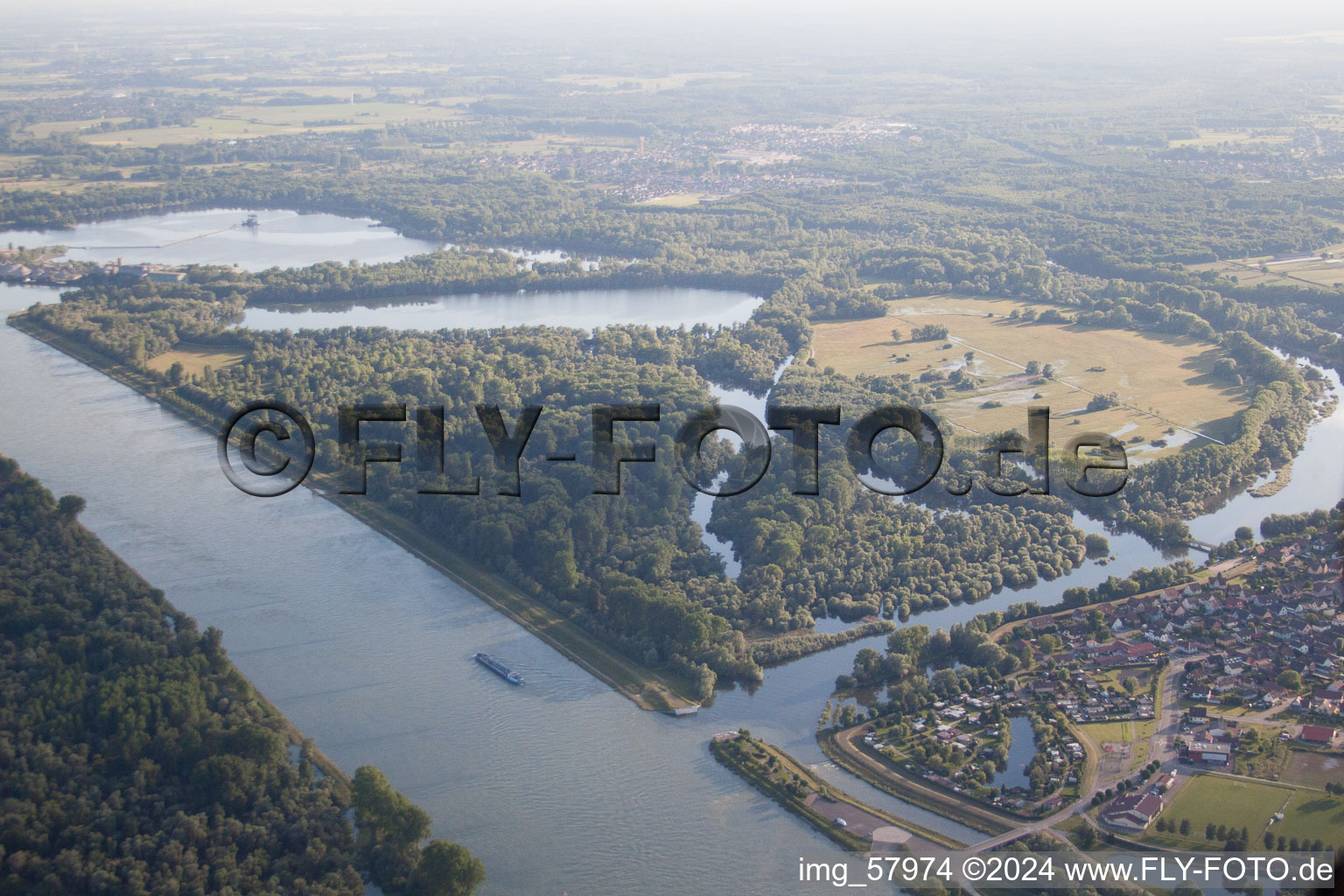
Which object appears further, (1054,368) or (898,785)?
(1054,368)

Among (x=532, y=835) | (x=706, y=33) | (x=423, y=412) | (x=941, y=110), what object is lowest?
(x=532, y=835)

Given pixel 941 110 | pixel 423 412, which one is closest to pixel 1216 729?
pixel 423 412

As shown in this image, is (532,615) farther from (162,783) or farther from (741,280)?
(741,280)

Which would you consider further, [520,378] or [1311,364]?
[1311,364]

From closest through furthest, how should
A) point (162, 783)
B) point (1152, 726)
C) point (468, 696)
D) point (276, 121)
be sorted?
point (162, 783) < point (1152, 726) < point (468, 696) < point (276, 121)

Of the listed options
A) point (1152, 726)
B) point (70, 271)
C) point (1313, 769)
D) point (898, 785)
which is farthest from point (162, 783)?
point (70, 271)

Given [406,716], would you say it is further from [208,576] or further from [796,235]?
[796,235]

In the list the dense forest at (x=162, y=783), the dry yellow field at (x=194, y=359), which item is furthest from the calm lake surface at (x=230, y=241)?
the dense forest at (x=162, y=783)

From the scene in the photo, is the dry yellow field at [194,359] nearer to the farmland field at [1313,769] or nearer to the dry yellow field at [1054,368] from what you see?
the dry yellow field at [1054,368]
